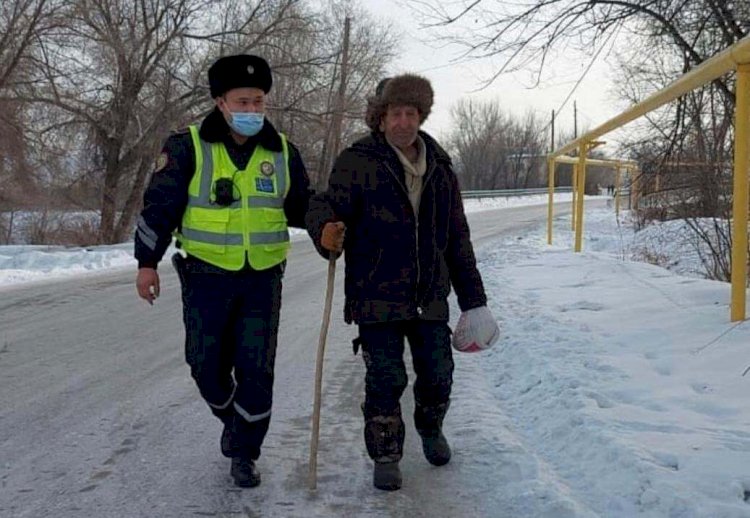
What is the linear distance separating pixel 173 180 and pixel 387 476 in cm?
160

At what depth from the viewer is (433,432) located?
12.6 feet

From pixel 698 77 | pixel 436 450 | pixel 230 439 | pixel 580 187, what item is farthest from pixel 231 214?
pixel 580 187

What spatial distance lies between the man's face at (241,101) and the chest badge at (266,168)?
0.77ft

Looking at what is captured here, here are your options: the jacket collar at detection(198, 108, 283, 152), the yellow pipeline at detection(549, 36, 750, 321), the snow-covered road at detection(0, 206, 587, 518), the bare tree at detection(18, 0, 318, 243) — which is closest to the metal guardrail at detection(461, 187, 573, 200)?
the bare tree at detection(18, 0, 318, 243)

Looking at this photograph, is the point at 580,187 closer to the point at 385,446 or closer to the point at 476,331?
the point at 476,331

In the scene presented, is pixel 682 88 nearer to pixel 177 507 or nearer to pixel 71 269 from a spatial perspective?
pixel 177 507

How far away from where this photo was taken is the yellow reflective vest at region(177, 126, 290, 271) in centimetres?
358

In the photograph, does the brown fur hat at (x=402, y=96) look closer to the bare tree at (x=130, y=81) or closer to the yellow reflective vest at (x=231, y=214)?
the yellow reflective vest at (x=231, y=214)

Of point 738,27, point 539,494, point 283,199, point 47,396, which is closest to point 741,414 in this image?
point 539,494

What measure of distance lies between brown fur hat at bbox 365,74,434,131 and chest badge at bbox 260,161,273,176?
50 cm

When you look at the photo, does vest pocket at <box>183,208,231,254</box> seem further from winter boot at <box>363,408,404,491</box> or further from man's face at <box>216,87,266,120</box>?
winter boot at <box>363,408,404,491</box>

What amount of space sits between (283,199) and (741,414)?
2.39m

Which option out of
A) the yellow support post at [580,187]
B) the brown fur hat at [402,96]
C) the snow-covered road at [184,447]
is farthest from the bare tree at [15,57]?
the brown fur hat at [402,96]

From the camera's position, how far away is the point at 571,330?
6.42 metres
